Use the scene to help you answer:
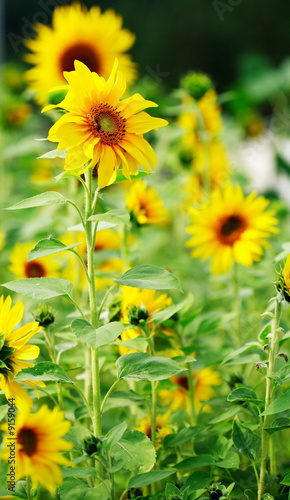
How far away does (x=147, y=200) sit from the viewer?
2.85ft

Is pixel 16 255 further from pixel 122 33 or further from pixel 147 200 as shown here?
pixel 122 33

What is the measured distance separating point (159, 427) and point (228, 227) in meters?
0.31

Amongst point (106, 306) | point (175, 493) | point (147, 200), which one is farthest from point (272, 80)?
point (175, 493)

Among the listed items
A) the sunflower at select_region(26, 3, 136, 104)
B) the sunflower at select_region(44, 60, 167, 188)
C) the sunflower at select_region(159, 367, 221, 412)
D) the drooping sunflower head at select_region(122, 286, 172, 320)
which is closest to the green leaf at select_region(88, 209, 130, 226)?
the sunflower at select_region(44, 60, 167, 188)

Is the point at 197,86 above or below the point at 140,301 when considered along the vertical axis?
above

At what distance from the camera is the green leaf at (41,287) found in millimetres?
540

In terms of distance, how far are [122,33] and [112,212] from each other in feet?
2.49

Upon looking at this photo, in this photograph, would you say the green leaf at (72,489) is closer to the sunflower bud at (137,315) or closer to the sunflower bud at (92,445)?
the sunflower bud at (92,445)

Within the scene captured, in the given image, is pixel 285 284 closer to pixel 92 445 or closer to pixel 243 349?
pixel 243 349

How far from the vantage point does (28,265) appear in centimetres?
93

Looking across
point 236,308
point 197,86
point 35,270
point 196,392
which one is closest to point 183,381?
point 196,392

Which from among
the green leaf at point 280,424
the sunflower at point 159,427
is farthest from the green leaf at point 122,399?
the green leaf at point 280,424

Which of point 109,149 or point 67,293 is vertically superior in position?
point 109,149

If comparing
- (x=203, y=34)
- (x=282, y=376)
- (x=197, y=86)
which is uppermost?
(x=203, y=34)
